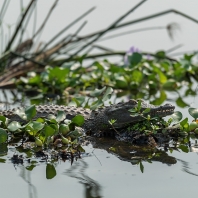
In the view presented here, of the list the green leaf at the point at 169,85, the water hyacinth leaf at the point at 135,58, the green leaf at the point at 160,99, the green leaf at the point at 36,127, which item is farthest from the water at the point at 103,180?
the water hyacinth leaf at the point at 135,58

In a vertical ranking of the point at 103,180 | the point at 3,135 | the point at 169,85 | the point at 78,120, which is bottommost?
the point at 103,180

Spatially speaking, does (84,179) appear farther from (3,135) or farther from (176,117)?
(176,117)

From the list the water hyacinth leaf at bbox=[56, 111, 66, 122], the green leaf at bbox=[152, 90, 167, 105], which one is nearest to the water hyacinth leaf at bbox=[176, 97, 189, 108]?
the green leaf at bbox=[152, 90, 167, 105]

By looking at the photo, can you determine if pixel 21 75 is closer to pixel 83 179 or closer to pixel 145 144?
pixel 145 144

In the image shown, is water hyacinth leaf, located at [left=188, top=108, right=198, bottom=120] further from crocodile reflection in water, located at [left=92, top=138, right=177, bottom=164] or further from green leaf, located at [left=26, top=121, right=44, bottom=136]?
green leaf, located at [left=26, top=121, right=44, bottom=136]

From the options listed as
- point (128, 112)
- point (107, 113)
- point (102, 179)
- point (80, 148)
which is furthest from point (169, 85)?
point (102, 179)

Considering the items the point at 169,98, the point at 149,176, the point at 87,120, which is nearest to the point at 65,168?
the point at 149,176

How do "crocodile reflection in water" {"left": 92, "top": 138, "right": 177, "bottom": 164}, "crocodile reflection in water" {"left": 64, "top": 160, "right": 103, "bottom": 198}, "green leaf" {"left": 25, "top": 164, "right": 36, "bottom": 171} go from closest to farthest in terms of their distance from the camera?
"crocodile reflection in water" {"left": 64, "top": 160, "right": 103, "bottom": 198} → "green leaf" {"left": 25, "top": 164, "right": 36, "bottom": 171} → "crocodile reflection in water" {"left": 92, "top": 138, "right": 177, "bottom": 164}
